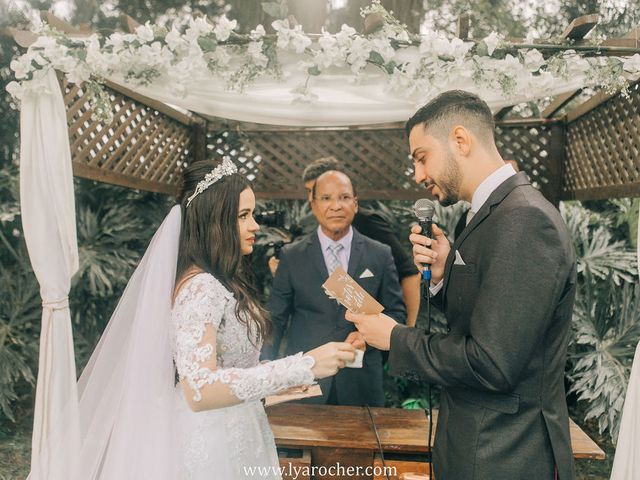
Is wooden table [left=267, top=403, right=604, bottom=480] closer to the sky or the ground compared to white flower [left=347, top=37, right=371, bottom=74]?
closer to the ground

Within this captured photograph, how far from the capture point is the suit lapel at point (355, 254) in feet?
13.2

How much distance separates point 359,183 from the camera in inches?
235

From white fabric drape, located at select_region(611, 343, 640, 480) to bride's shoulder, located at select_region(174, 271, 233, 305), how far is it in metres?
2.24

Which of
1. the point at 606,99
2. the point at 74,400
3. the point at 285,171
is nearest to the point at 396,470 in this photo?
the point at 74,400

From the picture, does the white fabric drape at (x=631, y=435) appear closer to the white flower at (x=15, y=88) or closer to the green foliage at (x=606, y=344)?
the green foliage at (x=606, y=344)

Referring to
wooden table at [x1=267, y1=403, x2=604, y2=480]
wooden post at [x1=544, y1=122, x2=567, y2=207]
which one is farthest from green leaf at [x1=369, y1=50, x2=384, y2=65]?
wooden post at [x1=544, y1=122, x2=567, y2=207]

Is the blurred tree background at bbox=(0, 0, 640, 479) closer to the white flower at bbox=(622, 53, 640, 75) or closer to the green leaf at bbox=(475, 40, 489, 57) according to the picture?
the white flower at bbox=(622, 53, 640, 75)

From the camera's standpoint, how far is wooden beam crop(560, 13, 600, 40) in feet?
9.14

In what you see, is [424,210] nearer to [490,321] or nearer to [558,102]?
[490,321]

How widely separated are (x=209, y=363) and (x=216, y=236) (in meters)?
0.57

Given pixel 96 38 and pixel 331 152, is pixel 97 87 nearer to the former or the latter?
pixel 96 38

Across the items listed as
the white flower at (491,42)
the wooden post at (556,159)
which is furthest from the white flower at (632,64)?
the wooden post at (556,159)

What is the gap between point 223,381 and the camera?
1988 millimetres

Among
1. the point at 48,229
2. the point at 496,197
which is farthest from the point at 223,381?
the point at 48,229
